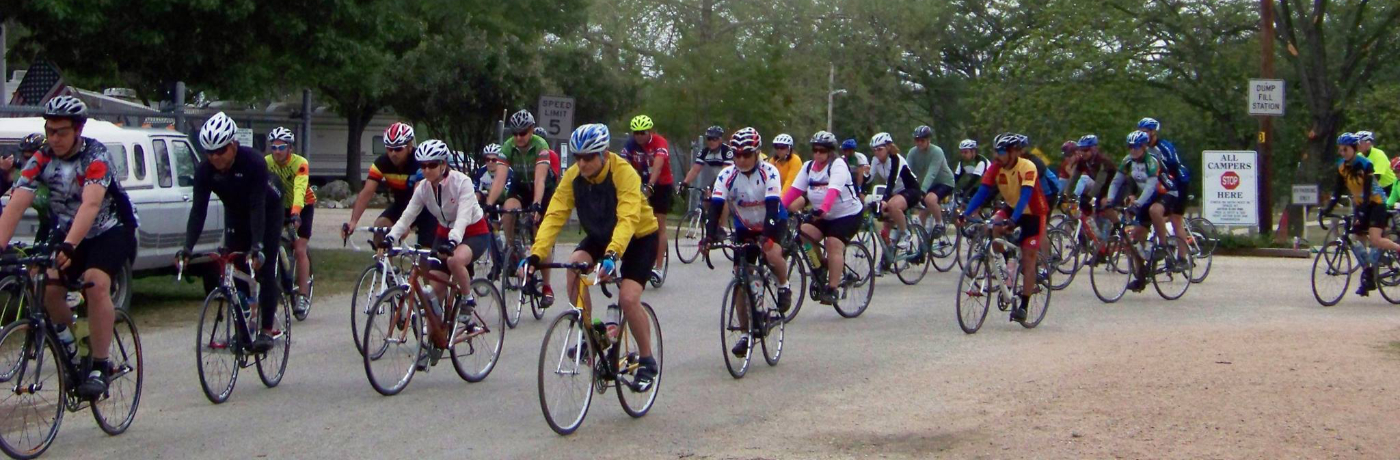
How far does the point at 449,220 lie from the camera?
10.1 m

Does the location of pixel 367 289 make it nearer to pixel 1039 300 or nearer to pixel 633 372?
pixel 633 372

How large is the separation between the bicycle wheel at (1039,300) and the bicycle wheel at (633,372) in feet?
16.5

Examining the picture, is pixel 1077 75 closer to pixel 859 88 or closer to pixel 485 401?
pixel 859 88

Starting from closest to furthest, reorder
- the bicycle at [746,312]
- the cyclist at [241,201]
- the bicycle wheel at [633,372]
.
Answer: the bicycle wheel at [633,372]
the cyclist at [241,201]
the bicycle at [746,312]

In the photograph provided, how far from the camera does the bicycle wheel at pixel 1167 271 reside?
15281 millimetres

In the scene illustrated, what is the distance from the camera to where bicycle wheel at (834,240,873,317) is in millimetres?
13258

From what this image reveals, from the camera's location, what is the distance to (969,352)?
11250 millimetres

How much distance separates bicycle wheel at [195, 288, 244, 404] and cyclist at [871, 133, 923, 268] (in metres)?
8.90

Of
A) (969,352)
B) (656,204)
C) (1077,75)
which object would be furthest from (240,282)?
(1077,75)

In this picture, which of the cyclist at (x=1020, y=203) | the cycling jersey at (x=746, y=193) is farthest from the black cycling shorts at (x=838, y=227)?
the cycling jersey at (x=746, y=193)

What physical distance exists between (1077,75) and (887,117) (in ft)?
62.1

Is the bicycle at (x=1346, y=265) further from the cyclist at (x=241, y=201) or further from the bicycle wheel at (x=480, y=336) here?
the cyclist at (x=241, y=201)

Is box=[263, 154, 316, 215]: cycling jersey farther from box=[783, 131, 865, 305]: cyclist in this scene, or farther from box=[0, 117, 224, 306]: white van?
box=[783, 131, 865, 305]: cyclist

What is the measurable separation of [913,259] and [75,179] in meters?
10.8
